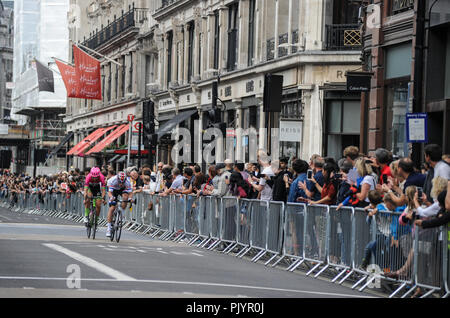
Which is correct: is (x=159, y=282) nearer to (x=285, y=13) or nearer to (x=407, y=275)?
(x=407, y=275)

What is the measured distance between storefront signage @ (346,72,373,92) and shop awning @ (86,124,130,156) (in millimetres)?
33703

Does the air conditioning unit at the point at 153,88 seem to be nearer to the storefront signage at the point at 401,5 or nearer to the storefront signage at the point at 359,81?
the storefront signage at the point at 359,81

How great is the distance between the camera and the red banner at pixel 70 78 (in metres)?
48.9

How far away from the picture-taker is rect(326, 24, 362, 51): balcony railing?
30906 millimetres

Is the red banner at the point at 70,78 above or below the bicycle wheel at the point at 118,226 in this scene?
above

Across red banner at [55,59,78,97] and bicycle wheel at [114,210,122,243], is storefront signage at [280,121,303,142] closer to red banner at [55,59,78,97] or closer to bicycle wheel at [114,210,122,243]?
bicycle wheel at [114,210,122,243]

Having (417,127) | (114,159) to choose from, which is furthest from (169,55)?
(417,127)

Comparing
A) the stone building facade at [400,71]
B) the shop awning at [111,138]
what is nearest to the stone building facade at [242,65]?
the shop awning at [111,138]

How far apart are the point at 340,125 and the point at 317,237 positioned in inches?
578

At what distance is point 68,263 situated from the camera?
51.3ft

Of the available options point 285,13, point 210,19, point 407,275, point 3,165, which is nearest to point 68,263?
point 407,275

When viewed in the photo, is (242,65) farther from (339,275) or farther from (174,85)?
(339,275)

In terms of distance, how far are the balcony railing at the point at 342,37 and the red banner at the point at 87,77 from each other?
19.7 metres

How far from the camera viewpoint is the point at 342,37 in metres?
31.0
